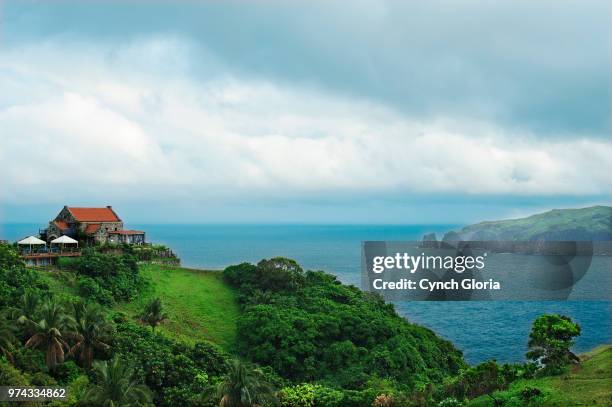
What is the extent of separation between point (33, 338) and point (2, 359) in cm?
200

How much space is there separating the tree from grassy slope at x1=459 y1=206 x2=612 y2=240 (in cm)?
7036

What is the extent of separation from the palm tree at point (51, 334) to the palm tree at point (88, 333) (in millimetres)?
730

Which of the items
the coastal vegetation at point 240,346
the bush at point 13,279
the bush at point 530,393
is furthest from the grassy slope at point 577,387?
the bush at point 13,279

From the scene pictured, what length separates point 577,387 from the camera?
2700 centimetres

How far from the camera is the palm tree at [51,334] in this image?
2681 centimetres

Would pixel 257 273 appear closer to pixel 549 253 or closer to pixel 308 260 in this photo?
pixel 549 253

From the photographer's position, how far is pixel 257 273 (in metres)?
47.4

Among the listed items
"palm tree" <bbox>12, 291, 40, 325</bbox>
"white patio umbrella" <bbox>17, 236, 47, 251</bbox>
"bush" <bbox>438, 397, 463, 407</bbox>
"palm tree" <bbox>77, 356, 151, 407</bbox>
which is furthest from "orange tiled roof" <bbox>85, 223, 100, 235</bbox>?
"bush" <bbox>438, 397, 463, 407</bbox>

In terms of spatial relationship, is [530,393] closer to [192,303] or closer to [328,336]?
[328,336]

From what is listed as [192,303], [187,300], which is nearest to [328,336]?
[192,303]

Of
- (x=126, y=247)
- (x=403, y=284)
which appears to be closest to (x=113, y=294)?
(x=126, y=247)

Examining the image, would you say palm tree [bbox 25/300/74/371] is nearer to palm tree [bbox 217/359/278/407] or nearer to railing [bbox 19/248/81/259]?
palm tree [bbox 217/359/278/407]

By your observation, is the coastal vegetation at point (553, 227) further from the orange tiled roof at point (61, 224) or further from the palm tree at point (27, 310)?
the palm tree at point (27, 310)

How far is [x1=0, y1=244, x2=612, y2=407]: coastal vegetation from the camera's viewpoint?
2594cm
